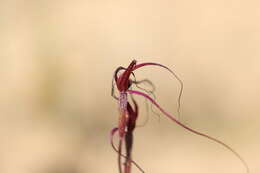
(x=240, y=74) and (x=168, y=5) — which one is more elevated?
(x=168, y=5)

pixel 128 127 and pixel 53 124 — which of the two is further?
pixel 53 124

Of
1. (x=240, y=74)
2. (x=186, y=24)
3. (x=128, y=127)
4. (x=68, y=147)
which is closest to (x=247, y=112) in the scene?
(x=240, y=74)

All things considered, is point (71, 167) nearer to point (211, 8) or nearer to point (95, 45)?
point (95, 45)

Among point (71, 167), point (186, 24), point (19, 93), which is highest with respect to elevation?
Answer: point (186, 24)

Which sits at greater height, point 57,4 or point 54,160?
point 57,4

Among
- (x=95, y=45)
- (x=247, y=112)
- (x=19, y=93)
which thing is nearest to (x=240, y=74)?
(x=247, y=112)

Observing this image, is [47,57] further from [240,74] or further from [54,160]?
[240,74]
